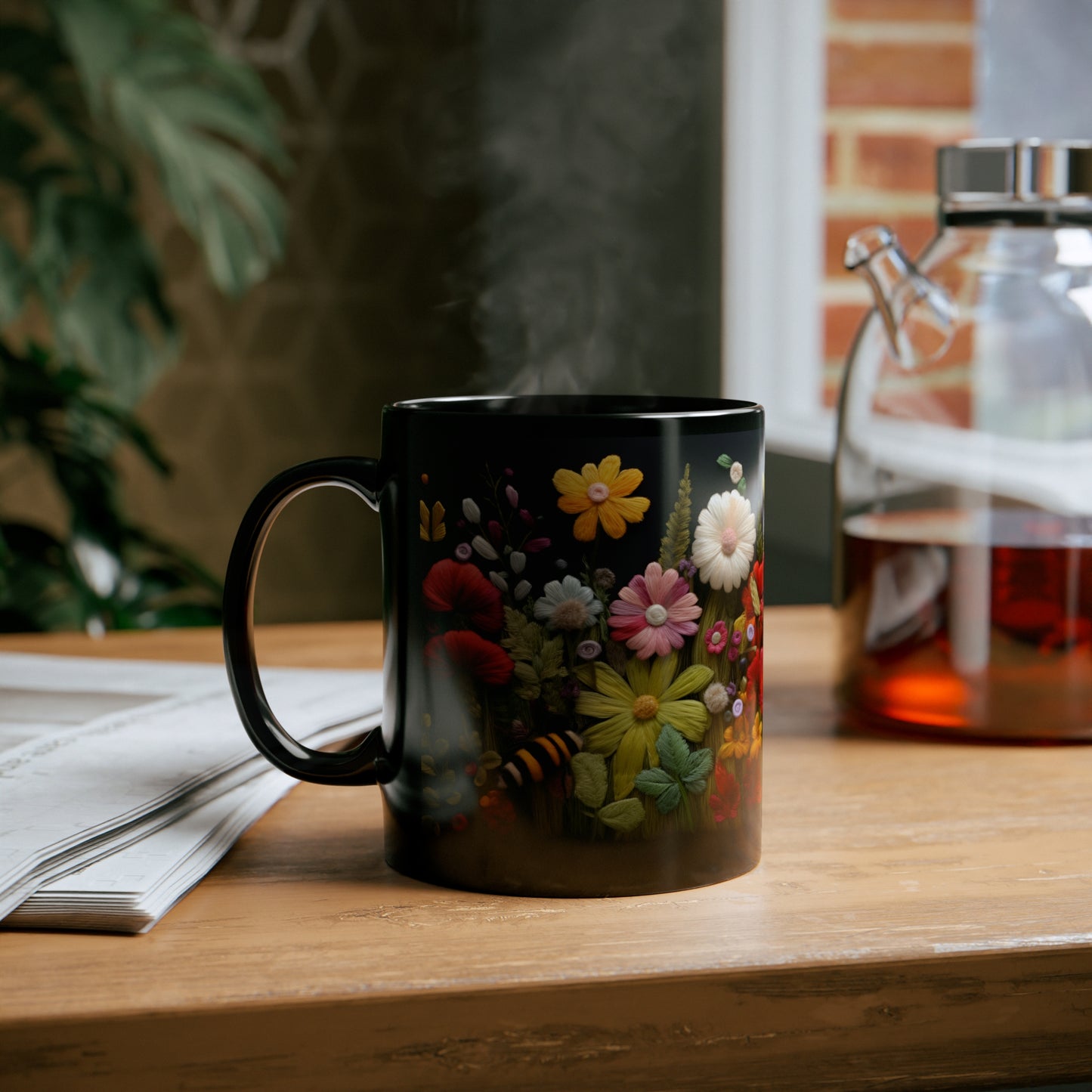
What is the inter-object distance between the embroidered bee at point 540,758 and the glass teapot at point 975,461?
264 mm

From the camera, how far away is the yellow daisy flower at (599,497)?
16.0 inches

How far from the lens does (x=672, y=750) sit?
42cm

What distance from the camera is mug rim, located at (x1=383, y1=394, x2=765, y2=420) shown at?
424 millimetres

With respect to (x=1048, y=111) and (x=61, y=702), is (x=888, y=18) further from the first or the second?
(x=61, y=702)

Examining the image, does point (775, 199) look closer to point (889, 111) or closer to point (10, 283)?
point (889, 111)

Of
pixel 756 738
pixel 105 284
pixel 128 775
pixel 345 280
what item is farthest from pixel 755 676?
pixel 345 280

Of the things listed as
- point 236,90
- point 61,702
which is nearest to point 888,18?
point 236,90

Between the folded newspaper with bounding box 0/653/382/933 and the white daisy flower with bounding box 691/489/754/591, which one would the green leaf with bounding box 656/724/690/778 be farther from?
the folded newspaper with bounding box 0/653/382/933

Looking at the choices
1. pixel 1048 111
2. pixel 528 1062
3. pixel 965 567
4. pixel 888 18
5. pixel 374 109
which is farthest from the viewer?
pixel 374 109

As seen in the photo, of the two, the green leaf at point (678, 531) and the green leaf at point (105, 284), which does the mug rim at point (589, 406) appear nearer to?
the green leaf at point (678, 531)

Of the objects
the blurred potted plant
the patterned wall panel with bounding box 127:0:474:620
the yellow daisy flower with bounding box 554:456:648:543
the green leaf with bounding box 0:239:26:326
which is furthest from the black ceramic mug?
the patterned wall panel with bounding box 127:0:474:620

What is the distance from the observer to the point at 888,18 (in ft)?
5.07

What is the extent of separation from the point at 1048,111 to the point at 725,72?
0.40 m

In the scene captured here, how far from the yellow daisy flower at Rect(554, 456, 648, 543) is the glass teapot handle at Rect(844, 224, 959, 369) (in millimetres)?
297
